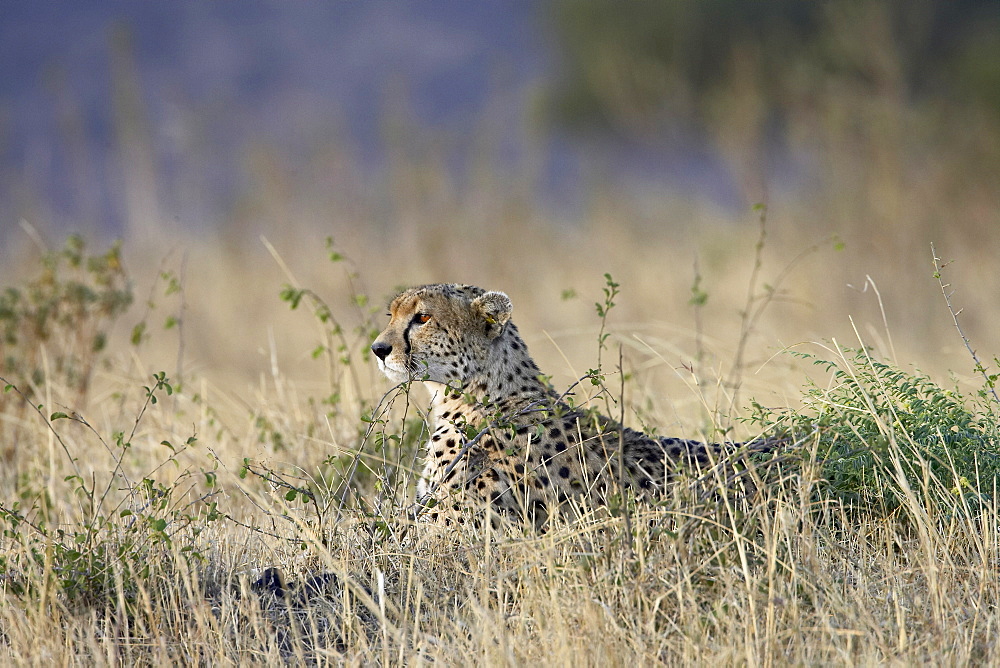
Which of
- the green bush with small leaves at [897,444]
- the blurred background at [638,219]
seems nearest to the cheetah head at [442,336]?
the green bush with small leaves at [897,444]

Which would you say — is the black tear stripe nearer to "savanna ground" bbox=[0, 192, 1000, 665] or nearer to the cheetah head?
the cheetah head

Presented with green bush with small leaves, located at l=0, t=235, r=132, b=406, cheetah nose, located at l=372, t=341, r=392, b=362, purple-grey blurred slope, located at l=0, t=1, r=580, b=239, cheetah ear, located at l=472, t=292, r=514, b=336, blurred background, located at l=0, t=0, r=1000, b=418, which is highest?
purple-grey blurred slope, located at l=0, t=1, r=580, b=239

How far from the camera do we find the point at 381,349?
149 inches

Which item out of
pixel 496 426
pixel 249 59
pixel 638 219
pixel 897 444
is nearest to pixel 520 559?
pixel 496 426

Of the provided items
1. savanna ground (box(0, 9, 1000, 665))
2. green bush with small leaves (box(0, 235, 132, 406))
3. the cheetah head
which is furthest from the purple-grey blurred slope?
the cheetah head

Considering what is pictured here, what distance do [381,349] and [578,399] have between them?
5.90 feet

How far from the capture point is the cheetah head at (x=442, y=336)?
379 centimetres

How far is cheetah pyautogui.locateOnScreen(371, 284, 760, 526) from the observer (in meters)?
3.46

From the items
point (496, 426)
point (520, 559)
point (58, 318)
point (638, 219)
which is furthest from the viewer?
point (638, 219)

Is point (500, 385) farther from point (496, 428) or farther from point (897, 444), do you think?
point (897, 444)

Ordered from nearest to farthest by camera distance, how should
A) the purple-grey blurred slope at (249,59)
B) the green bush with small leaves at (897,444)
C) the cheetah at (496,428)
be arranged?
the green bush with small leaves at (897,444), the cheetah at (496,428), the purple-grey blurred slope at (249,59)

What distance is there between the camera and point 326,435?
471 centimetres

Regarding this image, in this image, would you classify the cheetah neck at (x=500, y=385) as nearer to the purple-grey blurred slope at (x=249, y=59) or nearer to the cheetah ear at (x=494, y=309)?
the cheetah ear at (x=494, y=309)

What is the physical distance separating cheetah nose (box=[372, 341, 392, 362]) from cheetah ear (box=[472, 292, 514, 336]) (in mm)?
315
